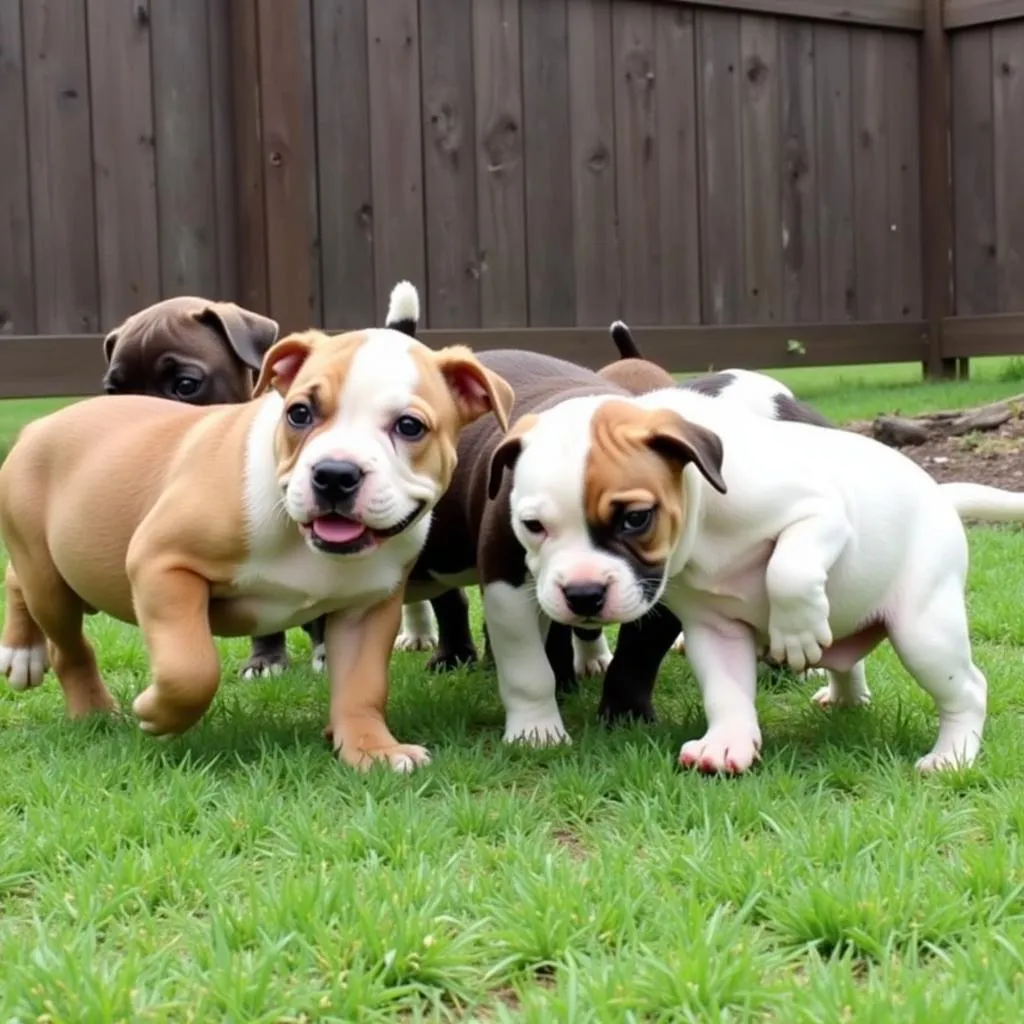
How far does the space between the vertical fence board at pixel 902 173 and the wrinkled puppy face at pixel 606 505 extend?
899 centimetres

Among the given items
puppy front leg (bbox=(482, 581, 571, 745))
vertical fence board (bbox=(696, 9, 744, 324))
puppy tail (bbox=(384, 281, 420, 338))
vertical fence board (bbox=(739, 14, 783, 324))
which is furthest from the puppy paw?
vertical fence board (bbox=(739, 14, 783, 324))

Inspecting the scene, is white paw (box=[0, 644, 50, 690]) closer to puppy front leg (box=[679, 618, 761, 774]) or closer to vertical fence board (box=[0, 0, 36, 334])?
puppy front leg (box=[679, 618, 761, 774])

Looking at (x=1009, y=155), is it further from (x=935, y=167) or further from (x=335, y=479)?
(x=335, y=479)

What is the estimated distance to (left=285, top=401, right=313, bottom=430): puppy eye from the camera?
336 centimetres

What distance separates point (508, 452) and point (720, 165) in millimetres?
7677

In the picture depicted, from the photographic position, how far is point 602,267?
10.0m

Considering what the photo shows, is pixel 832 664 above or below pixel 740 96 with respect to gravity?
below

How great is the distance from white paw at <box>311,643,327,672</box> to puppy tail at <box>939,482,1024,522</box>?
6.58 feet

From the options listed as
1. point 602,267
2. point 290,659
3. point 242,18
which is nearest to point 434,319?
point 602,267

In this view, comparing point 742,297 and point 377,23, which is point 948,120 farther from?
point 377,23

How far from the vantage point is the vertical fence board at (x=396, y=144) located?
A: 896 centimetres

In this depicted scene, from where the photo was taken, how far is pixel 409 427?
3373 mm

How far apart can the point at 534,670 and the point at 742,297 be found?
296 inches

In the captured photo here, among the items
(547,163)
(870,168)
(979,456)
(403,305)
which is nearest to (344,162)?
(547,163)
